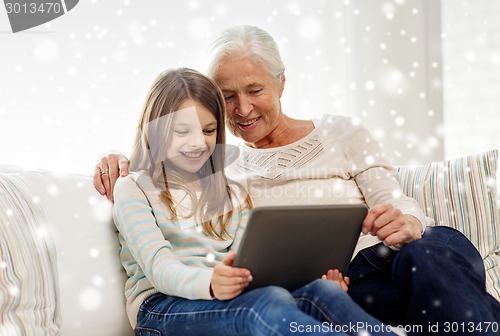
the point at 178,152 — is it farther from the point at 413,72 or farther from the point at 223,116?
the point at 413,72

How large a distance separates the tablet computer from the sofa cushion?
0.36 metres

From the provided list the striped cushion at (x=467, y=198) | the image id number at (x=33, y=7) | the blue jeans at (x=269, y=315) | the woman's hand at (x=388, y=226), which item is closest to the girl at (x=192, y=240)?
the blue jeans at (x=269, y=315)

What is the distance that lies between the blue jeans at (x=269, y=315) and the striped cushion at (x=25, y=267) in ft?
0.65

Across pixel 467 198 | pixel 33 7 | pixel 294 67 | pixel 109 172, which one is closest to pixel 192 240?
pixel 109 172

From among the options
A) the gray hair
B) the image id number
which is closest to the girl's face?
the gray hair

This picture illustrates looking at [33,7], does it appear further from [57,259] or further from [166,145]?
[57,259]

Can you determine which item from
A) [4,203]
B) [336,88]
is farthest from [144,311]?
[336,88]

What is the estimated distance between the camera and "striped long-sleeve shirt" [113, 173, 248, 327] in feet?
4.07

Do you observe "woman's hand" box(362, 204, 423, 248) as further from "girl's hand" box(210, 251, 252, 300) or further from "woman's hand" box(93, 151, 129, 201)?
"woman's hand" box(93, 151, 129, 201)

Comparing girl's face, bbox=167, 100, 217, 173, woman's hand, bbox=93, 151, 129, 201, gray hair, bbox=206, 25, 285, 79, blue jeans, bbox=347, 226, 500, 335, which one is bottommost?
blue jeans, bbox=347, 226, 500, 335

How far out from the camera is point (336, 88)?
268cm

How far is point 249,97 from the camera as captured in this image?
1.69 m

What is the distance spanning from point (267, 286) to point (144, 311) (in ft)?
0.93

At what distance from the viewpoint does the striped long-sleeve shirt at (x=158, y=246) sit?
1.24 metres
